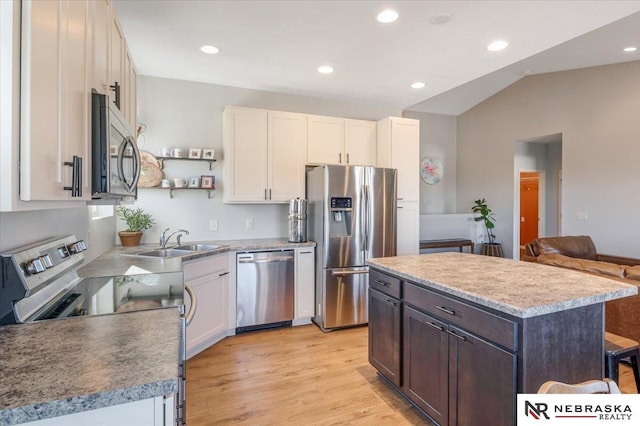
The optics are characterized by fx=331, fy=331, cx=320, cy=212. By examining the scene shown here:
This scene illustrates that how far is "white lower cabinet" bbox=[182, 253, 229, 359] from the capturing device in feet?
9.09

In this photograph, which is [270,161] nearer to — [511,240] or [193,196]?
[193,196]

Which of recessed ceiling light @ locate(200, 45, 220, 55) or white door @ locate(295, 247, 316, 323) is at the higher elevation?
recessed ceiling light @ locate(200, 45, 220, 55)

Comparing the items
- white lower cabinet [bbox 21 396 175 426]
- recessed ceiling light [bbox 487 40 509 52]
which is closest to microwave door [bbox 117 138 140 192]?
white lower cabinet [bbox 21 396 175 426]

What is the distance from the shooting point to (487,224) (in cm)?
641

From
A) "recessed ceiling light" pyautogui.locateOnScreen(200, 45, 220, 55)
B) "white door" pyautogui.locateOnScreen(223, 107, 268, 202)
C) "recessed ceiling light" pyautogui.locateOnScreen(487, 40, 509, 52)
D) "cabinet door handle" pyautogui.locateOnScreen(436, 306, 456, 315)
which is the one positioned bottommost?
"cabinet door handle" pyautogui.locateOnScreen(436, 306, 456, 315)

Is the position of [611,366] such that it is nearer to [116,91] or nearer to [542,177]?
[116,91]

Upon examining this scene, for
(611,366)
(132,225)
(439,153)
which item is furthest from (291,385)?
(439,153)

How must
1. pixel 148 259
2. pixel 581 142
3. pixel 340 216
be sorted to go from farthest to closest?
1. pixel 581 142
2. pixel 340 216
3. pixel 148 259

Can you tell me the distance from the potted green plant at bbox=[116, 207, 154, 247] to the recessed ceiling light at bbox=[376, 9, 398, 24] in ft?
9.14

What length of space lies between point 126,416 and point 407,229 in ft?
Result: 12.2

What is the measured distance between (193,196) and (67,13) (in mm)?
2630

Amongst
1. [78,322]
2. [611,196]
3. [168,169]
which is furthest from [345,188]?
[611,196]

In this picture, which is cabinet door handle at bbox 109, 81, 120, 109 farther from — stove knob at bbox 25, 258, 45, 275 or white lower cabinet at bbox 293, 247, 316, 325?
white lower cabinet at bbox 293, 247, 316, 325

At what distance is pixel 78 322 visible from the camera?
1.16 metres
